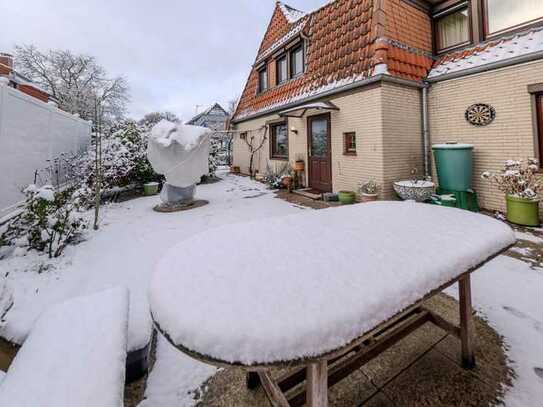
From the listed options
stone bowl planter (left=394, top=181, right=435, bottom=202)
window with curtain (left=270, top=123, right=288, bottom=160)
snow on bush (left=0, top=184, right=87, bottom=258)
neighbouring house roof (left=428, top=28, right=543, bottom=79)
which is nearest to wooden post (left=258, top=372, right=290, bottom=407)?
snow on bush (left=0, top=184, right=87, bottom=258)

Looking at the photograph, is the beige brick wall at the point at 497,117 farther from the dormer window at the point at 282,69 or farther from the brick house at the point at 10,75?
the brick house at the point at 10,75

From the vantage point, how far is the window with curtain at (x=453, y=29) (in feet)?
19.9

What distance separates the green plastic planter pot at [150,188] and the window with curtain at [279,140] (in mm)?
4536

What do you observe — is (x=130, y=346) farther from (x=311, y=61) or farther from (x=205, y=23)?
(x=205, y=23)

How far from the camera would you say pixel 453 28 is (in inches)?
251

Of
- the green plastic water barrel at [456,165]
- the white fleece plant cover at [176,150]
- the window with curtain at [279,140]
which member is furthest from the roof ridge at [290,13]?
the green plastic water barrel at [456,165]

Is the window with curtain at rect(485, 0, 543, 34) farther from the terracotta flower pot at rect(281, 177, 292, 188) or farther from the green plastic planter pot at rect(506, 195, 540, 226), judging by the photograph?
the terracotta flower pot at rect(281, 177, 292, 188)

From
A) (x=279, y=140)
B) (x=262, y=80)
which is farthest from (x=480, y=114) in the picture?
(x=262, y=80)

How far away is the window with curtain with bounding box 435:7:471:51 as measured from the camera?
19.9 ft

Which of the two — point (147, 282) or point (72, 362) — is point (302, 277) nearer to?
point (72, 362)

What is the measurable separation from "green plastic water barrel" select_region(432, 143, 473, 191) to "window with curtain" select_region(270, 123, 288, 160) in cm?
506

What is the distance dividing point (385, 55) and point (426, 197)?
3.31 metres

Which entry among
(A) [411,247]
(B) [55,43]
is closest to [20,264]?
(A) [411,247]

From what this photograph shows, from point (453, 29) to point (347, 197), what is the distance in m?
5.17
